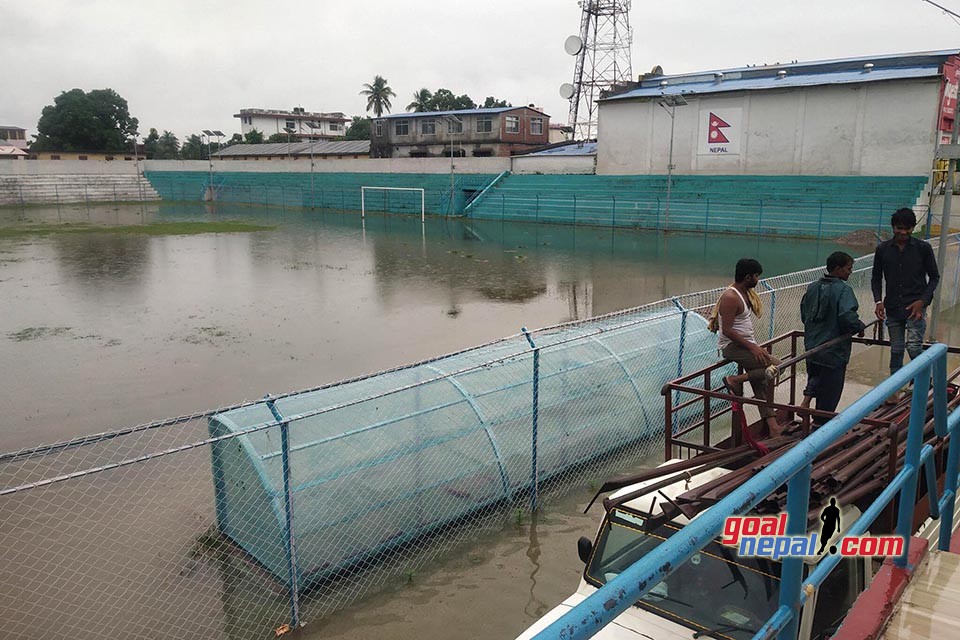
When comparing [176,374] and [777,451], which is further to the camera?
[176,374]

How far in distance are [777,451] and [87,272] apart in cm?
2383

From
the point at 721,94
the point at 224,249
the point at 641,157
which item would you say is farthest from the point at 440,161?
the point at 224,249

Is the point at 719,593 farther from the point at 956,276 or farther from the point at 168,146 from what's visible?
the point at 168,146

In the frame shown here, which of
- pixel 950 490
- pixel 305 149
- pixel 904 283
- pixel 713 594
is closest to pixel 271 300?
pixel 904 283

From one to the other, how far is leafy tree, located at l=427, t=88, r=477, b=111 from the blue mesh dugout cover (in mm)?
90495

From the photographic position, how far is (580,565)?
21.5 feet

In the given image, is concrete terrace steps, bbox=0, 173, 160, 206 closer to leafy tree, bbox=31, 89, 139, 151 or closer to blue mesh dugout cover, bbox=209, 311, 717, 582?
leafy tree, bbox=31, 89, 139, 151

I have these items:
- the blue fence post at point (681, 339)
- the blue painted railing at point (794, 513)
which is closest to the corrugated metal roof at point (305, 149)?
the blue fence post at point (681, 339)

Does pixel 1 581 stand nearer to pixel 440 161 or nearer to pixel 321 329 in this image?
pixel 321 329

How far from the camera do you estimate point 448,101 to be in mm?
95625

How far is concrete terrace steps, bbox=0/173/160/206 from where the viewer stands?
59.2m

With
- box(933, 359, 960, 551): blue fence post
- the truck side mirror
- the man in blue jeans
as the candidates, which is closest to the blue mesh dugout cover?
the truck side mirror

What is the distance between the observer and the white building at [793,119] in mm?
34875

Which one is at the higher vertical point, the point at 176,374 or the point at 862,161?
the point at 862,161
